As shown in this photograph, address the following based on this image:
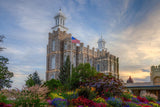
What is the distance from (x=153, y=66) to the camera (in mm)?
35125

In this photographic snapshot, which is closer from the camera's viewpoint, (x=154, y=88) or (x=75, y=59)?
(x=154, y=88)

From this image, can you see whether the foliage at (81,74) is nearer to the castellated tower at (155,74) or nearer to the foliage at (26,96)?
the foliage at (26,96)

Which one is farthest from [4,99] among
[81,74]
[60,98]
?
[81,74]

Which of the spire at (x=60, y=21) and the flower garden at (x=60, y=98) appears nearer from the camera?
the flower garden at (x=60, y=98)

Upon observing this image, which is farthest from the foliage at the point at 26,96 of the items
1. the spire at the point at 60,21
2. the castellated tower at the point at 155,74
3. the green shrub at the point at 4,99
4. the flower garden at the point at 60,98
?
the spire at the point at 60,21

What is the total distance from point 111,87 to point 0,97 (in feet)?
33.1

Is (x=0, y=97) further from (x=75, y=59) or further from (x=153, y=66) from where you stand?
(x=75, y=59)

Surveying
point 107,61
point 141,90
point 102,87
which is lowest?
point 141,90

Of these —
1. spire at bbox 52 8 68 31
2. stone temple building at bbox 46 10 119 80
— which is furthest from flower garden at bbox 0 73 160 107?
spire at bbox 52 8 68 31

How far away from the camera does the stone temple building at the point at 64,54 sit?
44969 mm

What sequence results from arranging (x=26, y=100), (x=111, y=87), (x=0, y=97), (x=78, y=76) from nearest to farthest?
(x=26, y=100), (x=0, y=97), (x=111, y=87), (x=78, y=76)

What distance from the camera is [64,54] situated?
45438mm

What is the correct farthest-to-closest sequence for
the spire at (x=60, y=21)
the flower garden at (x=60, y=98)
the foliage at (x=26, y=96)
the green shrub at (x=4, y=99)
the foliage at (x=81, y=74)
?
the spire at (x=60, y=21), the foliage at (x=81, y=74), the green shrub at (x=4, y=99), the flower garden at (x=60, y=98), the foliage at (x=26, y=96)

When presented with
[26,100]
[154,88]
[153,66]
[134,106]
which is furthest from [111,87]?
[153,66]
